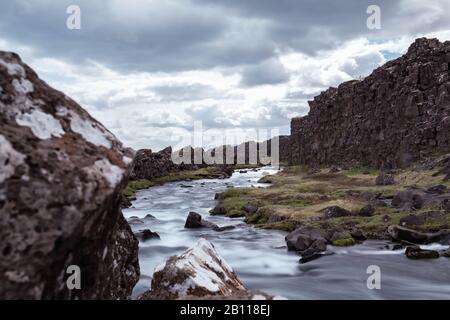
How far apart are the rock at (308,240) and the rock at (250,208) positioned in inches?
671

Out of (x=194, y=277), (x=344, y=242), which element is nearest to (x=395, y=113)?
(x=344, y=242)

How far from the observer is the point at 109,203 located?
819 cm

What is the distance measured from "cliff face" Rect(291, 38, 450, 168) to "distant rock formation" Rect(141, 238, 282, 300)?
6495 cm

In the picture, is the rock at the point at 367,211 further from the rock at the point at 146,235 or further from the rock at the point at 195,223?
the rock at the point at 146,235

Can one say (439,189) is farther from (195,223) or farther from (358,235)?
(195,223)

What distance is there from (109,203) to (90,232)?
589 millimetres

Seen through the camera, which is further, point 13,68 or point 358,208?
point 358,208

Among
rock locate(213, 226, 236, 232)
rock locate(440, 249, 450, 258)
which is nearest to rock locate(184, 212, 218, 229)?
rock locate(213, 226, 236, 232)

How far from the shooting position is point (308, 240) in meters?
31.8

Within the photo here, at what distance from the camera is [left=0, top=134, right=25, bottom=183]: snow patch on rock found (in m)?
7.00

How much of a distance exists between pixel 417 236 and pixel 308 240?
6659 millimetres

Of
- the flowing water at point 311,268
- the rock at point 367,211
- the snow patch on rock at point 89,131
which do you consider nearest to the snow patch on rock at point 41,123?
the snow patch on rock at point 89,131

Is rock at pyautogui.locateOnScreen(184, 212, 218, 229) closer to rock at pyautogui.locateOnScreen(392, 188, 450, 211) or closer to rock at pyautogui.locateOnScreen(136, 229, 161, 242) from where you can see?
rock at pyautogui.locateOnScreen(136, 229, 161, 242)
